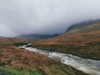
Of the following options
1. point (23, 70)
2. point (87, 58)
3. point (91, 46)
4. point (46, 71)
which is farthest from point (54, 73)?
point (91, 46)

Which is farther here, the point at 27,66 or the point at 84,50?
the point at 84,50

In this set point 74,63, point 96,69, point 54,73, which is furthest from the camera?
point 74,63

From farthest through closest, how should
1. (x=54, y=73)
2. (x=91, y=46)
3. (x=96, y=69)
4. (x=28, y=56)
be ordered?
(x=91, y=46), (x=96, y=69), (x=28, y=56), (x=54, y=73)

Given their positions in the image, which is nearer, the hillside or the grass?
the hillside

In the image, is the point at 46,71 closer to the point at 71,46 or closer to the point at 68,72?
the point at 68,72

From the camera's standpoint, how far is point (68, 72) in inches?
2066

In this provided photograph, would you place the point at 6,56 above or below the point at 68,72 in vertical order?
above

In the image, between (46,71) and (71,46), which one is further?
(71,46)

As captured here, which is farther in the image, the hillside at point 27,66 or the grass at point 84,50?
the grass at point 84,50

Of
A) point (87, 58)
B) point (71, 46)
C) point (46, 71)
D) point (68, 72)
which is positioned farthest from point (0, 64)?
point (71, 46)

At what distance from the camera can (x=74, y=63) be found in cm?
6894

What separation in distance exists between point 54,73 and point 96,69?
1662cm

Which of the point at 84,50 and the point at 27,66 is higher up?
the point at 84,50

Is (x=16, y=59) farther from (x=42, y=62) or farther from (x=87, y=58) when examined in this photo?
(x=87, y=58)
